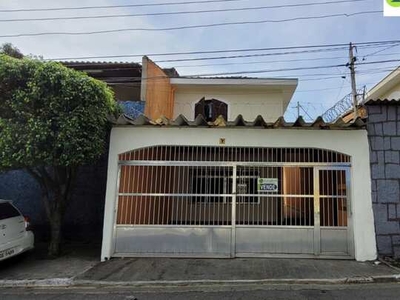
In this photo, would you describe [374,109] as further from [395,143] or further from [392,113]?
[395,143]

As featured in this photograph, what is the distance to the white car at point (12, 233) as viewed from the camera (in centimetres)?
705

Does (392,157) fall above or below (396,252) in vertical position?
above

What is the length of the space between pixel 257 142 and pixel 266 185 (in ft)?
3.58

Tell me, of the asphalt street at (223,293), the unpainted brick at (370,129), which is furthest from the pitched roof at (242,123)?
the asphalt street at (223,293)

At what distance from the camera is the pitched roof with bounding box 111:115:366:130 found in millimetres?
8266

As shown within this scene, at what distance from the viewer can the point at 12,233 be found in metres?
7.37

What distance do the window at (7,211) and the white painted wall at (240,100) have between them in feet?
27.3

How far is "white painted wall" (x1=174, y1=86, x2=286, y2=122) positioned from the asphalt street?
887 cm

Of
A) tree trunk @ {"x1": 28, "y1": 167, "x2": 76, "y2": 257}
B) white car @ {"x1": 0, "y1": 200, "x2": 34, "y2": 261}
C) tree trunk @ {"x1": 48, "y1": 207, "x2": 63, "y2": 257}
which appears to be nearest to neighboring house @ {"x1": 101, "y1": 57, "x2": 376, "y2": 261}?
tree trunk @ {"x1": 28, "y1": 167, "x2": 76, "y2": 257}

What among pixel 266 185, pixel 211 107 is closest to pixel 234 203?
pixel 266 185

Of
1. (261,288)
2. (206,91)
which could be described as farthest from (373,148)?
(206,91)

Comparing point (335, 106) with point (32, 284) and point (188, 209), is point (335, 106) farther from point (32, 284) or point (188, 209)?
point (32, 284)

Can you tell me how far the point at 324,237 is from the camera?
8.25m

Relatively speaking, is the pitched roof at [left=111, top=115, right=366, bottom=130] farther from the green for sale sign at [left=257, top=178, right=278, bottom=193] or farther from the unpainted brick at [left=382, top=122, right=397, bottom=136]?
the green for sale sign at [left=257, top=178, right=278, bottom=193]
